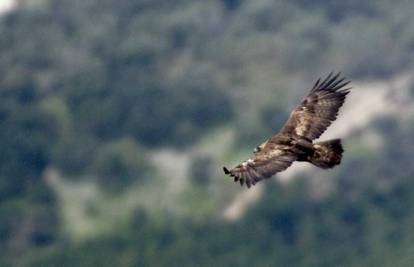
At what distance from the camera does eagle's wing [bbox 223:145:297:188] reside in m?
51.2

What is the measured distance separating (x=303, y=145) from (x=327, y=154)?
132 centimetres

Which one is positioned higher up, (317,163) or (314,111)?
(314,111)

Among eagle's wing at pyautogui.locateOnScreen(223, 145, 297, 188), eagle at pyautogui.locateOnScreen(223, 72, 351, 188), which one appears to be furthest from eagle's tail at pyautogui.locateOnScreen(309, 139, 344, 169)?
eagle's wing at pyautogui.locateOnScreen(223, 145, 297, 188)

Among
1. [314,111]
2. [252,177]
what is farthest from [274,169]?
[314,111]

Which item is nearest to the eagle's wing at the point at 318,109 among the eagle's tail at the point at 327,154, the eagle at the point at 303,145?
the eagle at the point at 303,145

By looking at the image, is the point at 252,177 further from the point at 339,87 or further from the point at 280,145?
the point at 339,87

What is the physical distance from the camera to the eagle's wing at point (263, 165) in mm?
51250

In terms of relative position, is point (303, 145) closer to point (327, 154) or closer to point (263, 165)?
point (327, 154)

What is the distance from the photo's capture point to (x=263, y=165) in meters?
51.8

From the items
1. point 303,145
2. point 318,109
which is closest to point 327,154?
point 303,145

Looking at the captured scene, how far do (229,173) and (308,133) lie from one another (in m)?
5.79

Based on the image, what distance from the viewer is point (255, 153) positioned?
173ft

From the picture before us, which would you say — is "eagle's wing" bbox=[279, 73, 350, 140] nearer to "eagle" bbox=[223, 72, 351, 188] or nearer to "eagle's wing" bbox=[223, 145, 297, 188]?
"eagle" bbox=[223, 72, 351, 188]

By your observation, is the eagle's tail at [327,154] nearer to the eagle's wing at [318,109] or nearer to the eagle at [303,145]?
the eagle at [303,145]
